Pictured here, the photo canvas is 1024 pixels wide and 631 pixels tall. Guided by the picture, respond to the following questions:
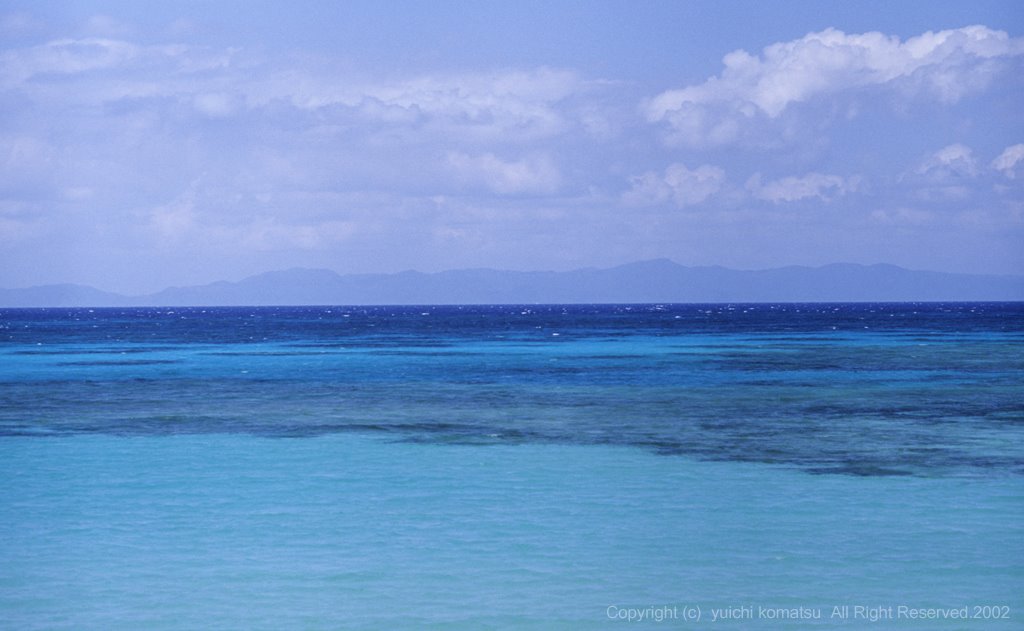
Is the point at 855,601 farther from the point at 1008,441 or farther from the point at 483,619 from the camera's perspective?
the point at 1008,441

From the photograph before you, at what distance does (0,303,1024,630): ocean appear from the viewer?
12273mm

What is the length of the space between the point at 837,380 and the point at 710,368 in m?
7.89

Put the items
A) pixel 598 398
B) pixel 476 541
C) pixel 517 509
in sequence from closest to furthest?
pixel 476 541, pixel 517 509, pixel 598 398

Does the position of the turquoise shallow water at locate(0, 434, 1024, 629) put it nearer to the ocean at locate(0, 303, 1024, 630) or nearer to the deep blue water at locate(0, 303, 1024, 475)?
the ocean at locate(0, 303, 1024, 630)

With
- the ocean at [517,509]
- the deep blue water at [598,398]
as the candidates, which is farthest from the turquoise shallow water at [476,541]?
the deep blue water at [598,398]

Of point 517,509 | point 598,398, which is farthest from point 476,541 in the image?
point 598,398

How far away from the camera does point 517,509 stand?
55.8ft

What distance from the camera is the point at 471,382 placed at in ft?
137

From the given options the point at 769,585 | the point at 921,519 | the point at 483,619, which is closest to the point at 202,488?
the point at 483,619

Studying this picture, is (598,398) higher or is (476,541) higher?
(598,398)

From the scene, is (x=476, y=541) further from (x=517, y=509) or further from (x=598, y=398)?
(x=598, y=398)

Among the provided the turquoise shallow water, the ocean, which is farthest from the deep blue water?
the turquoise shallow water

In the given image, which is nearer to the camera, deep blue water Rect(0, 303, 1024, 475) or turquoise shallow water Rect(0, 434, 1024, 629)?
turquoise shallow water Rect(0, 434, 1024, 629)

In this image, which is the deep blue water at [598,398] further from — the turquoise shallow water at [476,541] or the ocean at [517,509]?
the turquoise shallow water at [476,541]
